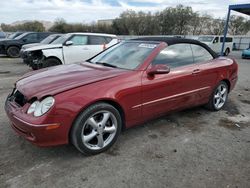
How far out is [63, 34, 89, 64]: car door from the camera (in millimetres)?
8780

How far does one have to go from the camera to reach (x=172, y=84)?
3643mm

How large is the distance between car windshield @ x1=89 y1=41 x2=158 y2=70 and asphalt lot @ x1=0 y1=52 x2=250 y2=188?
43.6 inches

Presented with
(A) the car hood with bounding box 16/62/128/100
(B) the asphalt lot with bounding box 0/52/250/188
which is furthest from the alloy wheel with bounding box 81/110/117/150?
(A) the car hood with bounding box 16/62/128/100

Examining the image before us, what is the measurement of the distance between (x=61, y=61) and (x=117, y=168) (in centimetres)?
666

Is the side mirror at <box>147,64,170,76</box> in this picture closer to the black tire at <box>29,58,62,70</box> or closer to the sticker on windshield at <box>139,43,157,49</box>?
the sticker on windshield at <box>139,43,157,49</box>

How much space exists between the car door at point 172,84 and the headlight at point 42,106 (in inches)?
50.6

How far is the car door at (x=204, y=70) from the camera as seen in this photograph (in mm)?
4138

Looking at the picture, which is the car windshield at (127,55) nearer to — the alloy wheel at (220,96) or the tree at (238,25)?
→ the alloy wheel at (220,96)

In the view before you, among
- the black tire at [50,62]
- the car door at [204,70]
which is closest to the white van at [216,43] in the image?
the black tire at [50,62]

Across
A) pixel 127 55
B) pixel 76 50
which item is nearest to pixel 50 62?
pixel 76 50

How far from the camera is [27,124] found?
103 inches

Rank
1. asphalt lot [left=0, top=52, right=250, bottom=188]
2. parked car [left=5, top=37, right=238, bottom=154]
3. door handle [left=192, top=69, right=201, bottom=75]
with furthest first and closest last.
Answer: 1. door handle [left=192, top=69, right=201, bottom=75]
2. parked car [left=5, top=37, right=238, bottom=154]
3. asphalt lot [left=0, top=52, right=250, bottom=188]

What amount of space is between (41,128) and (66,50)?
21.7 ft

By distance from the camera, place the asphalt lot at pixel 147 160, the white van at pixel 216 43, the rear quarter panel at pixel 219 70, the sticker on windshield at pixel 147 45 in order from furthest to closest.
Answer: the white van at pixel 216 43 → the rear quarter panel at pixel 219 70 → the sticker on windshield at pixel 147 45 → the asphalt lot at pixel 147 160
